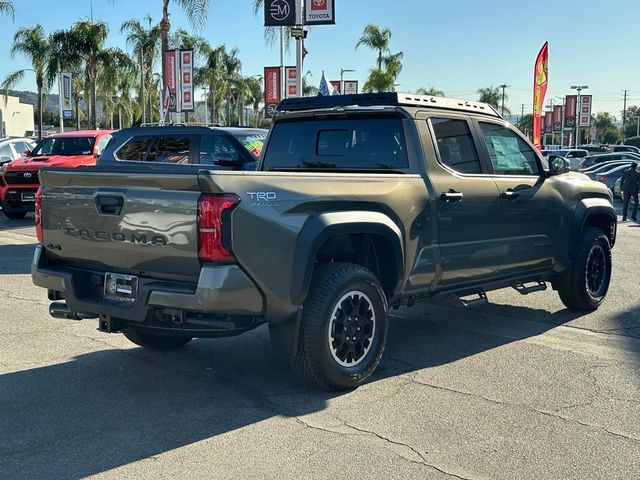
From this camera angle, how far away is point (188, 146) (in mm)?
10539

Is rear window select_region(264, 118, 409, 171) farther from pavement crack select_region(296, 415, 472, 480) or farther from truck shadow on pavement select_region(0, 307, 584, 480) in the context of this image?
pavement crack select_region(296, 415, 472, 480)

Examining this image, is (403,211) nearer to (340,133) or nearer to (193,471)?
(340,133)

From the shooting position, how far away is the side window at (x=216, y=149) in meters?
10.3

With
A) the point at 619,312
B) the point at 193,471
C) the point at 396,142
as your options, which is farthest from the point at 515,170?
the point at 193,471

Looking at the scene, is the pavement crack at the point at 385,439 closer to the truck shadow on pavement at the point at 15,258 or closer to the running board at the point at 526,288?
the running board at the point at 526,288

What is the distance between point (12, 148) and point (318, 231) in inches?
723

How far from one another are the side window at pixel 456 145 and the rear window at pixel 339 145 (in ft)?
1.31

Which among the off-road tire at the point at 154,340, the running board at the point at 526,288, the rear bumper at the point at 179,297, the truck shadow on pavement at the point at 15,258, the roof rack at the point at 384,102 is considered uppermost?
the roof rack at the point at 384,102

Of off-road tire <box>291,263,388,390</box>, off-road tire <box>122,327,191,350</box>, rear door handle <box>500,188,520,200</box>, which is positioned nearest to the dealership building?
off-road tire <box>122,327,191,350</box>

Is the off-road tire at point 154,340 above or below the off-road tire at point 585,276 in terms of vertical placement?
below

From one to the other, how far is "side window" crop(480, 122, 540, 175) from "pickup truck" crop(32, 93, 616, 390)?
0.02m

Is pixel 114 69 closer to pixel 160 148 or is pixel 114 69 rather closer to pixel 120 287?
A: pixel 160 148

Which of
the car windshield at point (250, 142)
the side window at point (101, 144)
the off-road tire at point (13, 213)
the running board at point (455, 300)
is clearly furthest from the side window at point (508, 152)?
the off-road tire at point (13, 213)

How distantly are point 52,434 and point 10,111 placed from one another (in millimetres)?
86292
